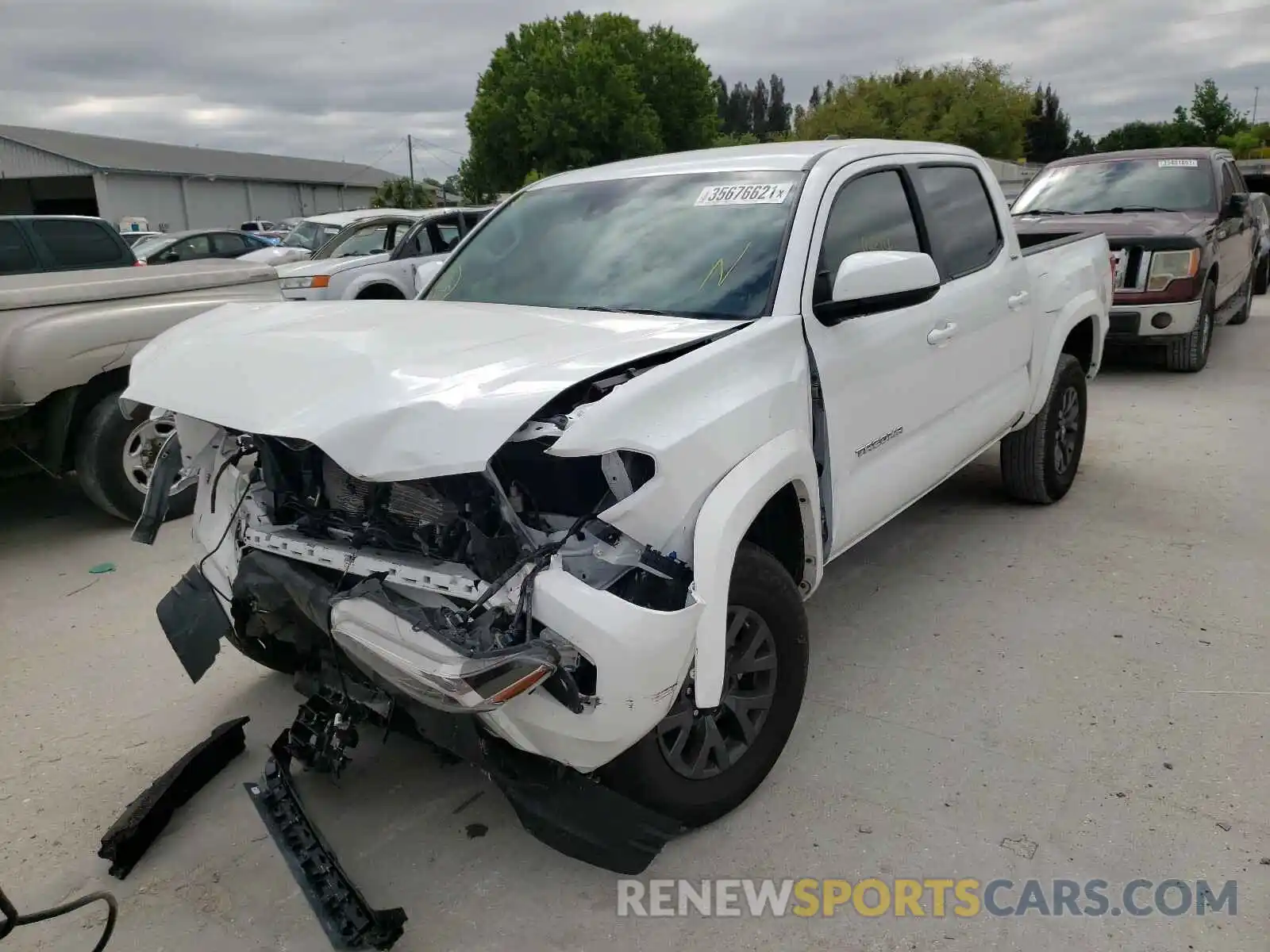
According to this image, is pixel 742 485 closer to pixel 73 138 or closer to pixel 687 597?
pixel 687 597

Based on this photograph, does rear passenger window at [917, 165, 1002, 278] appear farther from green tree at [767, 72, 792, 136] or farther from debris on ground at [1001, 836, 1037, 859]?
green tree at [767, 72, 792, 136]

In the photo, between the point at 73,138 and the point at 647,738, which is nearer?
the point at 647,738

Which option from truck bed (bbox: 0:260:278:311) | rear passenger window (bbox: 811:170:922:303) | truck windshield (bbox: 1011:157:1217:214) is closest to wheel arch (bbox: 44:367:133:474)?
truck bed (bbox: 0:260:278:311)

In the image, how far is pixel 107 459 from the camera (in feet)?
17.9

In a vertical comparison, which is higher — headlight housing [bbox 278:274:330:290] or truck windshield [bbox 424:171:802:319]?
truck windshield [bbox 424:171:802:319]

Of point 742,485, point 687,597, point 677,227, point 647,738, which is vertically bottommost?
point 647,738

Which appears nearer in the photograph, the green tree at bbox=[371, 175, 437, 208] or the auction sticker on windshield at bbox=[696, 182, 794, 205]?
the auction sticker on windshield at bbox=[696, 182, 794, 205]

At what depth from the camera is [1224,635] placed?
3.87 m

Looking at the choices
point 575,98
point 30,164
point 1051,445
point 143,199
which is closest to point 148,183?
point 143,199

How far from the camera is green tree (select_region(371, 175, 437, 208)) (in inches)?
1464

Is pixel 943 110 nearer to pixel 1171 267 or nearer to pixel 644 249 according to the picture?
pixel 1171 267

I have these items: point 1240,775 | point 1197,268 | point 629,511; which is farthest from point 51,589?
point 1197,268

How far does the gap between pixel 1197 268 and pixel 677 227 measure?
6.85m

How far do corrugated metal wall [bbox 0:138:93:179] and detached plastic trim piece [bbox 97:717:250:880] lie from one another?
43.0 metres
